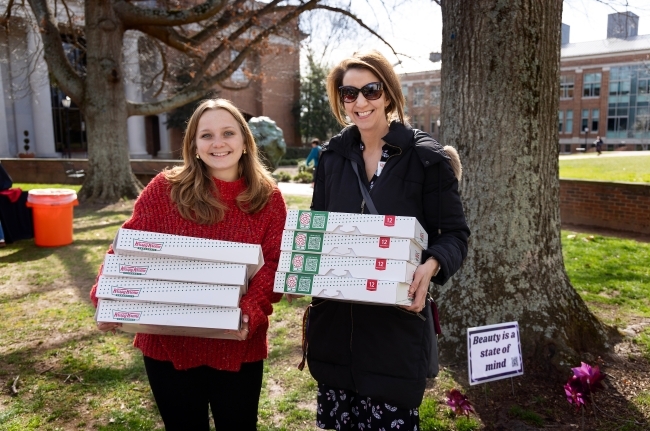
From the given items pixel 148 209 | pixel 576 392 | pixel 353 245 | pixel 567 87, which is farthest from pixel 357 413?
pixel 567 87

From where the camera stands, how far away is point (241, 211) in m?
2.27

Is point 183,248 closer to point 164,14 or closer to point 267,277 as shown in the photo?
point 267,277

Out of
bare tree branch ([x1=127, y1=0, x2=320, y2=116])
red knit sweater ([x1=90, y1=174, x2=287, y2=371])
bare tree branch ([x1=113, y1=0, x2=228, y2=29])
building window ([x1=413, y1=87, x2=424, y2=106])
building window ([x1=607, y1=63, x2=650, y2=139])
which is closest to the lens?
red knit sweater ([x1=90, y1=174, x2=287, y2=371])

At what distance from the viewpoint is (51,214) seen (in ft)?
27.9

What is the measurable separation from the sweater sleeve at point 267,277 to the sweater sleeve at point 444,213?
65 cm

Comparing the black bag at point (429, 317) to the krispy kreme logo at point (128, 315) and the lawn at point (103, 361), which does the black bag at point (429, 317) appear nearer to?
the krispy kreme logo at point (128, 315)

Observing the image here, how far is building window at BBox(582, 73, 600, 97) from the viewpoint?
59.8m

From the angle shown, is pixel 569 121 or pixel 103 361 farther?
pixel 569 121

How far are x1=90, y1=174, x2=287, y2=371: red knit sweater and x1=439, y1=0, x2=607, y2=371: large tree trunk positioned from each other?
2.12 m

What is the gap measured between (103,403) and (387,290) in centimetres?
277

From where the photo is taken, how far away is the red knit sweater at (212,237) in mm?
2188

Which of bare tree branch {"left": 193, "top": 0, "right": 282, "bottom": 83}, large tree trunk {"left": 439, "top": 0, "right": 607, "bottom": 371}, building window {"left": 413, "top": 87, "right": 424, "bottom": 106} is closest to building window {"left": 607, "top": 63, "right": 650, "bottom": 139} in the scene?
building window {"left": 413, "top": 87, "right": 424, "bottom": 106}

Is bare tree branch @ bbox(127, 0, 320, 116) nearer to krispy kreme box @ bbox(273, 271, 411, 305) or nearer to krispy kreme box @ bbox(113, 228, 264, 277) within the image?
krispy kreme box @ bbox(113, 228, 264, 277)

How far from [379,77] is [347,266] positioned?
827 mm
